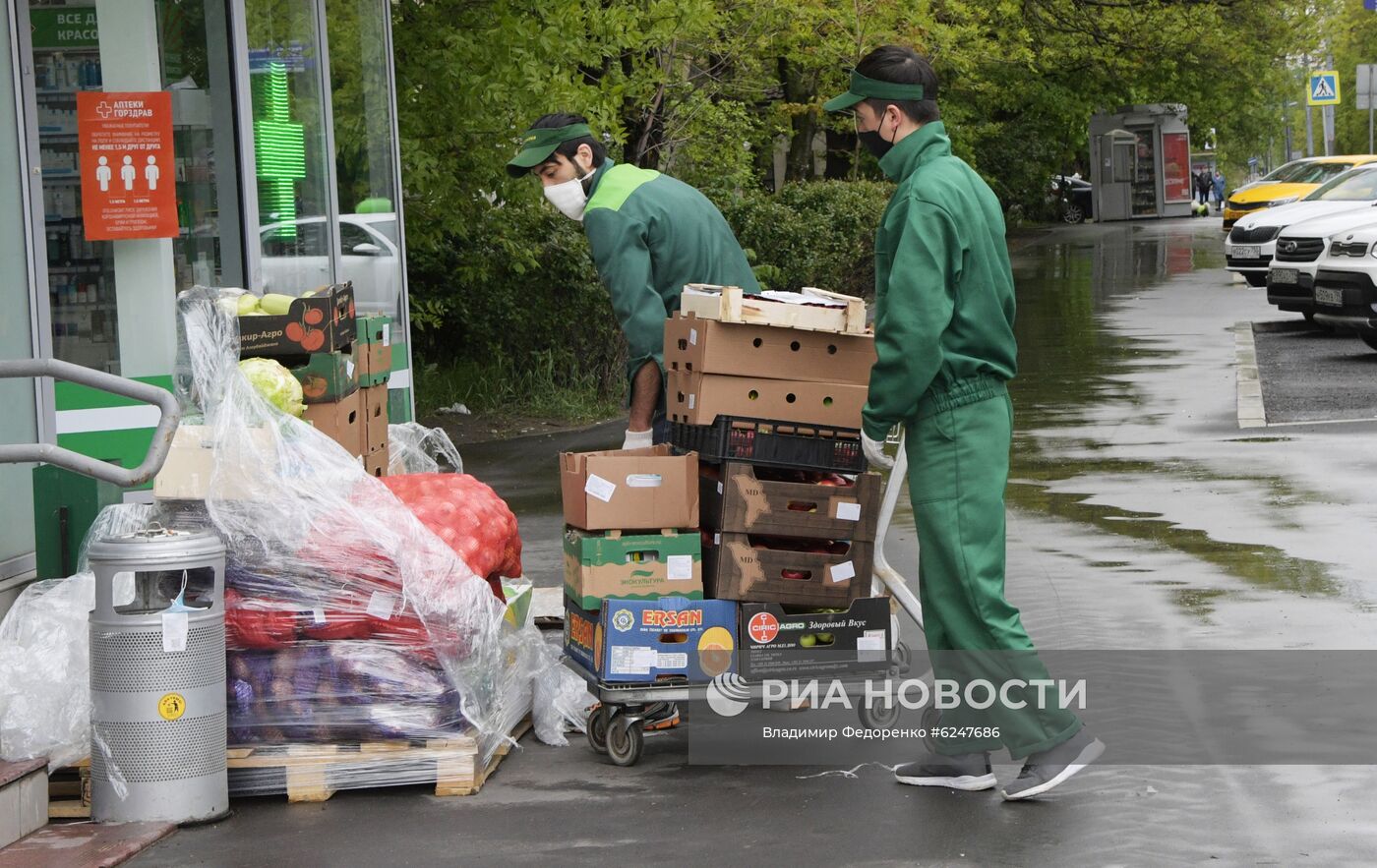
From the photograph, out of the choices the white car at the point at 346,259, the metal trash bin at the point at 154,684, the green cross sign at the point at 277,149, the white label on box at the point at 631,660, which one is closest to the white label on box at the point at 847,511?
the white label on box at the point at 631,660

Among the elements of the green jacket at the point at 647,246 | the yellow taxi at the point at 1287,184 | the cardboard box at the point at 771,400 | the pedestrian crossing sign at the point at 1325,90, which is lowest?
the cardboard box at the point at 771,400

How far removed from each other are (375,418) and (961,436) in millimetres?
3108

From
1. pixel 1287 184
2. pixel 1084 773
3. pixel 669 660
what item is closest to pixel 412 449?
pixel 669 660

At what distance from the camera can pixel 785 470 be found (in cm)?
564

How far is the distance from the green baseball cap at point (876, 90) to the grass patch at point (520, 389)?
895cm

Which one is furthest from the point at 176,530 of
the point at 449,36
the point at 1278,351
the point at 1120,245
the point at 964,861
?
the point at 1120,245

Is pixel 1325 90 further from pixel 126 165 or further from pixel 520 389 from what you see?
pixel 126 165

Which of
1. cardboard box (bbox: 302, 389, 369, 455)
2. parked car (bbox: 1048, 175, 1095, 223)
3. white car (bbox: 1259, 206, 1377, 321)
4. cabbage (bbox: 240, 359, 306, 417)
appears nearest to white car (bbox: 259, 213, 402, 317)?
cardboard box (bbox: 302, 389, 369, 455)

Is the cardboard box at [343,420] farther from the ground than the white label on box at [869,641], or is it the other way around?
the cardboard box at [343,420]

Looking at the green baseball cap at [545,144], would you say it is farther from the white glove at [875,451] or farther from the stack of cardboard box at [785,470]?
the white glove at [875,451]

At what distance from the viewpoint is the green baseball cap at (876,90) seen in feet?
17.2

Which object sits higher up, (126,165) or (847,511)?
(126,165)

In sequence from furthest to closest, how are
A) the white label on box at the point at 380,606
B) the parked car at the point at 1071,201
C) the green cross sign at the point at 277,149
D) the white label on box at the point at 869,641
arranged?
1. the parked car at the point at 1071,201
2. the green cross sign at the point at 277,149
3. the white label on box at the point at 869,641
4. the white label on box at the point at 380,606

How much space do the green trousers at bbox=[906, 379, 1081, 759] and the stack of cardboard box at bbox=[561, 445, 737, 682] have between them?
29.6 inches
